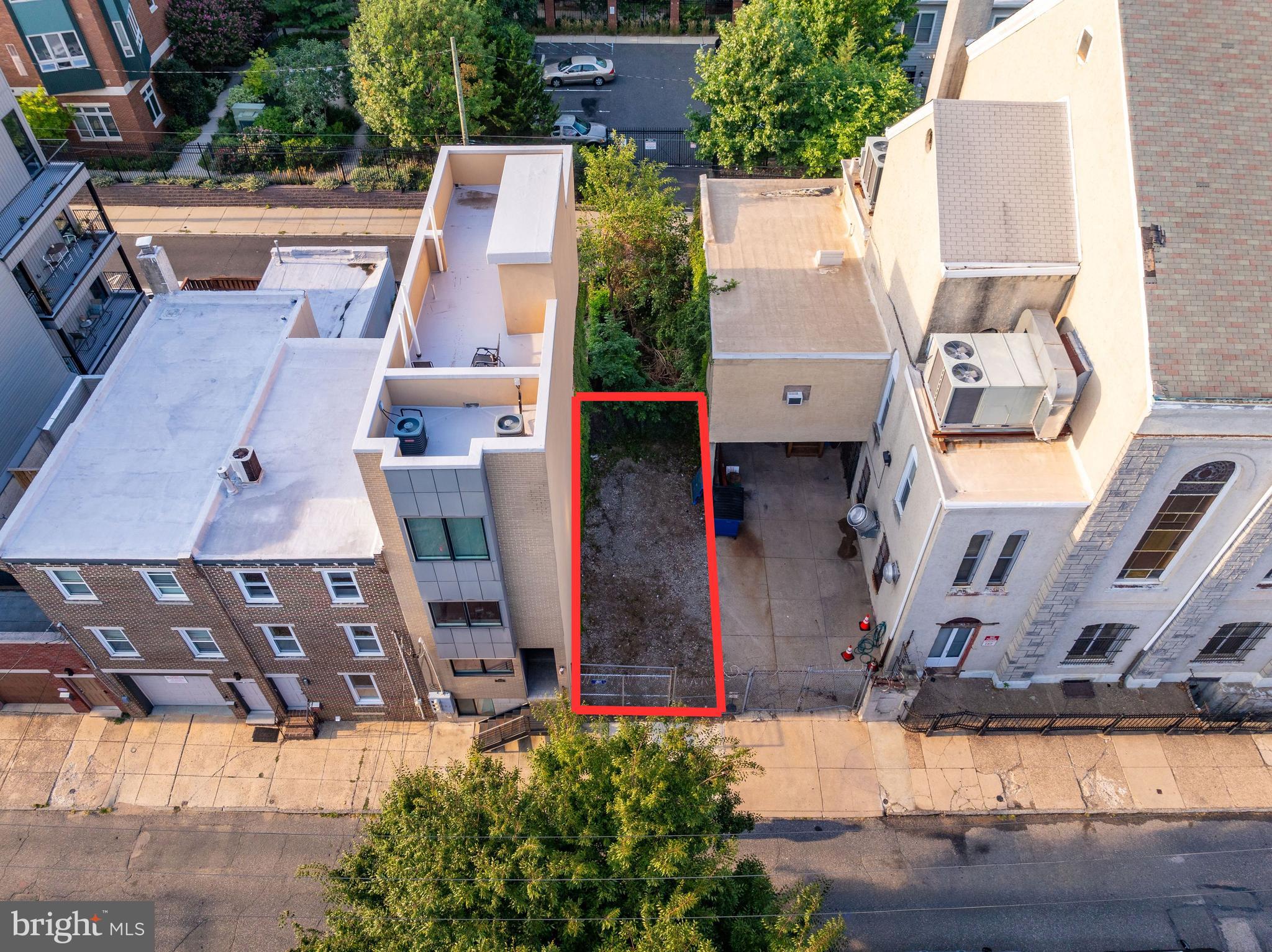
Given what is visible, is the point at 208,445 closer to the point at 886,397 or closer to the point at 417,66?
the point at 886,397

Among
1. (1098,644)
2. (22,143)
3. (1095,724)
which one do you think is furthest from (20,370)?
(1095,724)

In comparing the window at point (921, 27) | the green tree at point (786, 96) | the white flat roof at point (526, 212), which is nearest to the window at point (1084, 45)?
the white flat roof at point (526, 212)

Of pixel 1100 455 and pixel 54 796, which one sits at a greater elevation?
pixel 1100 455

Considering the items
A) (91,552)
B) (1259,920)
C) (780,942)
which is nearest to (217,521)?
(91,552)

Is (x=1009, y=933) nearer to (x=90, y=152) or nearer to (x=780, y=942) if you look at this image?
(x=780, y=942)

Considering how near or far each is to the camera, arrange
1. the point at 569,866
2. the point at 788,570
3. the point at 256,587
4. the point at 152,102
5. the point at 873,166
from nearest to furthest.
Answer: the point at 569,866 < the point at 256,587 < the point at 873,166 < the point at 788,570 < the point at 152,102

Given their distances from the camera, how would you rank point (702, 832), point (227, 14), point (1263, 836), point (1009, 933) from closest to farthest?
point (702, 832), point (1009, 933), point (1263, 836), point (227, 14)

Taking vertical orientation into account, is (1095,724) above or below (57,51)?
below
